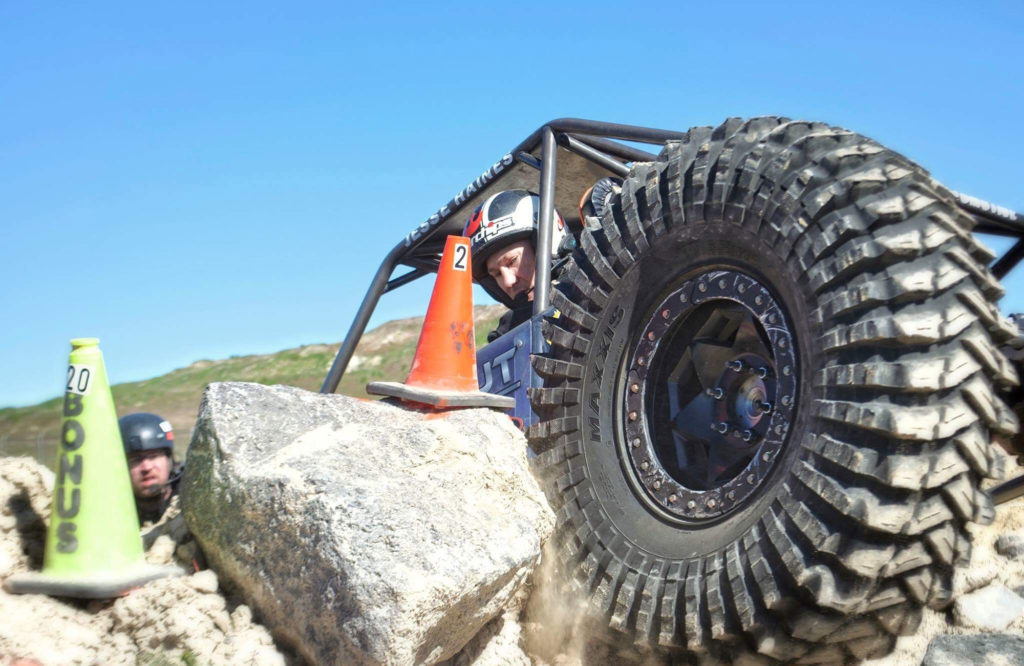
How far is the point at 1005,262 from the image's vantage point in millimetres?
4375

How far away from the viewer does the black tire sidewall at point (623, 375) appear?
270cm

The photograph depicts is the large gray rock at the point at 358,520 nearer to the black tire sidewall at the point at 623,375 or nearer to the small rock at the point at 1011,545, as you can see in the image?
the black tire sidewall at the point at 623,375

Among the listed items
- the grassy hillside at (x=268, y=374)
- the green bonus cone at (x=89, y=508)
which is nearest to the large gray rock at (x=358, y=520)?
the green bonus cone at (x=89, y=508)

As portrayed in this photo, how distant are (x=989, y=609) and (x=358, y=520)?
185 cm

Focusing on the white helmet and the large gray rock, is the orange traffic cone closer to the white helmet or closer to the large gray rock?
the large gray rock

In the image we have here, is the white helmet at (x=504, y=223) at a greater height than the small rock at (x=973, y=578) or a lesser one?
greater

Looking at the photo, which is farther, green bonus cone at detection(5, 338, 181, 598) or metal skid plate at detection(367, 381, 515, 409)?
metal skid plate at detection(367, 381, 515, 409)

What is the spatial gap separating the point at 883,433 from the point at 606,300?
129 centimetres

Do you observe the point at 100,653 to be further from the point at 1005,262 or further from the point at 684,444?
the point at 1005,262

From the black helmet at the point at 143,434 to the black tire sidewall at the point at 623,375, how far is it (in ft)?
10.2

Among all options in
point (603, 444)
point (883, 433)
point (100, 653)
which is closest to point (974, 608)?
point (883, 433)

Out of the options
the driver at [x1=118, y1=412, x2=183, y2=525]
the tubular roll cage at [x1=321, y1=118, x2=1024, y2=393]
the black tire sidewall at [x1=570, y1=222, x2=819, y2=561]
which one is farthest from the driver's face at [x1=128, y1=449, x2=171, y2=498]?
the black tire sidewall at [x1=570, y1=222, x2=819, y2=561]

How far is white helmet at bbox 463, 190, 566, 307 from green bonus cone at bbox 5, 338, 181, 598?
2634 mm

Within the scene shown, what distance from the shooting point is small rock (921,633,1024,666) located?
8.34 ft
